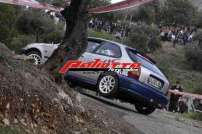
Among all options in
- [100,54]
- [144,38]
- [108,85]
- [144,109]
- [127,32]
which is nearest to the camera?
[108,85]

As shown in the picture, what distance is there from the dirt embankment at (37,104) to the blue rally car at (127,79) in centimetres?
623

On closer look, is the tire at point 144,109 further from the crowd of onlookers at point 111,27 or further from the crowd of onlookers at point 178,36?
the crowd of onlookers at point 178,36

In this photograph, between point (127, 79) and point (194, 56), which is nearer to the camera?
point (127, 79)

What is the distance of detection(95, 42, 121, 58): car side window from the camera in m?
16.2

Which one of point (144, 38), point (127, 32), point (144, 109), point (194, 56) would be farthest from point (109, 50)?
point (127, 32)

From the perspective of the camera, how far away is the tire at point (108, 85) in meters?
15.6

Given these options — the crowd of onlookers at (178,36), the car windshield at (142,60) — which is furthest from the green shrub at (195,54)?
the car windshield at (142,60)

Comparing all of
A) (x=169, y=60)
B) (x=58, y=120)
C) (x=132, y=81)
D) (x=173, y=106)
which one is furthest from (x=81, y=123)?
(x=169, y=60)

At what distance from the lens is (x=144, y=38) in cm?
5069

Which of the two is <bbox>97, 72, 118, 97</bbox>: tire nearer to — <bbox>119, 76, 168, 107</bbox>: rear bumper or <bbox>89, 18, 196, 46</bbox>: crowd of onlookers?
<bbox>119, 76, 168, 107</bbox>: rear bumper

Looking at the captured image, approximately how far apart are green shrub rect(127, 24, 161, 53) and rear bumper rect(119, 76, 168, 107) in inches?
1304

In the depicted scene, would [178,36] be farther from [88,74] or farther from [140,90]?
[140,90]

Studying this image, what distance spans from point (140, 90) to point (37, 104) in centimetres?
798

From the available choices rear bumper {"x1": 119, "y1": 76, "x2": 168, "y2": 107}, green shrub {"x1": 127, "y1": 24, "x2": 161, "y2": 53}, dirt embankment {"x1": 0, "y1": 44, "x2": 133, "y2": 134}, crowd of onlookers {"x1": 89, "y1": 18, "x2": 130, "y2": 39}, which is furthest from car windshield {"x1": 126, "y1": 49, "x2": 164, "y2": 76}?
crowd of onlookers {"x1": 89, "y1": 18, "x2": 130, "y2": 39}
